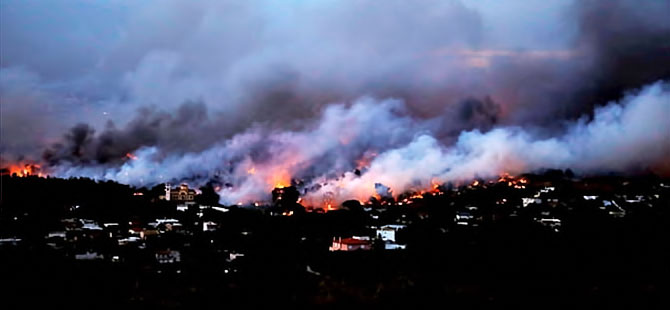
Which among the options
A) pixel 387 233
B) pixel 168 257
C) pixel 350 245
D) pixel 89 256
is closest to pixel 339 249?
pixel 350 245

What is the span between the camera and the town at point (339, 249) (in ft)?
41.1

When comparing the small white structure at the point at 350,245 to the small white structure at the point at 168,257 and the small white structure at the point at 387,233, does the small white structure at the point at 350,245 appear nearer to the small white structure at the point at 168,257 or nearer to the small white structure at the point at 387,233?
the small white structure at the point at 387,233

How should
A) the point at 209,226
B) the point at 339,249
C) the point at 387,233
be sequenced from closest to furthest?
the point at 339,249 < the point at 387,233 < the point at 209,226

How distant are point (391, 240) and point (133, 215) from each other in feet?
45.8

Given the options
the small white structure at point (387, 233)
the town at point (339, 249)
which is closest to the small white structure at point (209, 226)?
the town at point (339, 249)

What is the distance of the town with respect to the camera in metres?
12.5

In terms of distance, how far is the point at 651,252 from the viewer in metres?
16.3

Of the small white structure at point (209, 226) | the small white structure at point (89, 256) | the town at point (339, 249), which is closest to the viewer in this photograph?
the town at point (339, 249)

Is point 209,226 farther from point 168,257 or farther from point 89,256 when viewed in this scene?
point 89,256

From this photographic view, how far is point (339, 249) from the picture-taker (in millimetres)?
21000

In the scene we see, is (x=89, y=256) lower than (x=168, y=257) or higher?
higher

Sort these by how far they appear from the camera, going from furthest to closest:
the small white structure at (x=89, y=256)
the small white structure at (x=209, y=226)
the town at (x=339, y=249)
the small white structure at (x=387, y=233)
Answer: the small white structure at (x=209, y=226) → the small white structure at (x=387, y=233) → the small white structure at (x=89, y=256) → the town at (x=339, y=249)

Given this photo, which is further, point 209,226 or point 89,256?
point 209,226

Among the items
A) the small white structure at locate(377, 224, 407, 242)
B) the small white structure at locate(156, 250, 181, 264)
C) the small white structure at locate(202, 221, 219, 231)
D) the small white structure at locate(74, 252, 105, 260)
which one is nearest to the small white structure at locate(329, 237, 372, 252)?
the small white structure at locate(377, 224, 407, 242)
